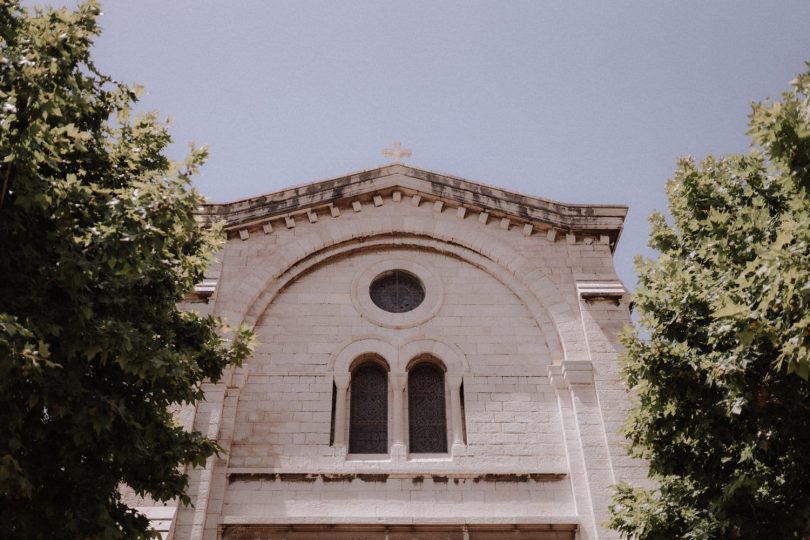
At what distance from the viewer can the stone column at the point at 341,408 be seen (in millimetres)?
12070

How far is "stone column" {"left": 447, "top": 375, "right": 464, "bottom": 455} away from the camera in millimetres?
12029

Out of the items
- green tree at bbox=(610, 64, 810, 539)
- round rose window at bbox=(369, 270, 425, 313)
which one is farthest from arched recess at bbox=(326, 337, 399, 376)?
green tree at bbox=(610, 64, 810, 539)

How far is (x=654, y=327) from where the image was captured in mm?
9648

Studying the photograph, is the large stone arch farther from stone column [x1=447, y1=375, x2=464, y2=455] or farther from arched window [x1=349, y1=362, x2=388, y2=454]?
arched window [x1=349, y1=362, x2=388, y2=454]

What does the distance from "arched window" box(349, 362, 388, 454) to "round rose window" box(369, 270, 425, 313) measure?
1302 mm

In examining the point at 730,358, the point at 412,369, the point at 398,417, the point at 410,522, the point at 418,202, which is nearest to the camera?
the point at 730,358

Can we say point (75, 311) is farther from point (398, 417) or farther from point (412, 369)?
point (412, 369)

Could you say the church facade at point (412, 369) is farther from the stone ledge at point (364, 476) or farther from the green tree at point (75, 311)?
the green tree at point (75, 311)

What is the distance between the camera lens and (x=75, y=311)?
22.7ft

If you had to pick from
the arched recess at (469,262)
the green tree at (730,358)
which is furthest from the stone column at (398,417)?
the green tree at (730,358)

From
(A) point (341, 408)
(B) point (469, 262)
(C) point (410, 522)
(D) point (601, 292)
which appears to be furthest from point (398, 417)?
(D) point (601, 292)

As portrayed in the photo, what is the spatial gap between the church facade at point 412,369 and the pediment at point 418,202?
30mm

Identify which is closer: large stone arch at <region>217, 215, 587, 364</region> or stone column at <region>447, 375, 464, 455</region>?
stone column at <region>447, 375, 464, 455</region>

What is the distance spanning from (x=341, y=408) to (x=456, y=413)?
1.96 m
